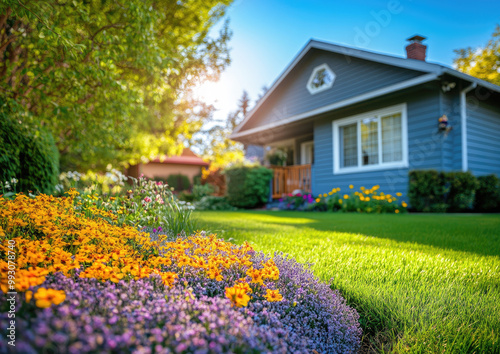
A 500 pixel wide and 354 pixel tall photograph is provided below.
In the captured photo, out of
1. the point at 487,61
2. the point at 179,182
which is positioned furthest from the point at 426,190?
the point at 179,182

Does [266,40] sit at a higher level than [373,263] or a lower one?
higher

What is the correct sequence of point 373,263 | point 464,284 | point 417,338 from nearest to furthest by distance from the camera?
point 417,338 → point 464,284 → point 373,263

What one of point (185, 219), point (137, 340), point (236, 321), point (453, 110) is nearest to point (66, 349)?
point (137, 340)

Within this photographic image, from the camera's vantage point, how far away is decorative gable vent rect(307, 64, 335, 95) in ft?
36.0

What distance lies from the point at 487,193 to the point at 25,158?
32.5 ft

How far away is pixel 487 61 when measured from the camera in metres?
18.4

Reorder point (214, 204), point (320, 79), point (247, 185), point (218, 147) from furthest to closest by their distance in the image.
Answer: point (218, 147)
point (320, 79)
point (214, 204)
point (247, 185)

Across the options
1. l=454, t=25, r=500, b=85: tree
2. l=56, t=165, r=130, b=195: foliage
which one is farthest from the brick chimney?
l=454, t=25, r=500, b=85: tree

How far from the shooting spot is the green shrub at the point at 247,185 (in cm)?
1109

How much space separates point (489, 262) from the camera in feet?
8.95

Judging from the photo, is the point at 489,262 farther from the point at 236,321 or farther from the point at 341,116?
the point at 341,116

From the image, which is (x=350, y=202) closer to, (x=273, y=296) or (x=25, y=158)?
(x=25, y=158)

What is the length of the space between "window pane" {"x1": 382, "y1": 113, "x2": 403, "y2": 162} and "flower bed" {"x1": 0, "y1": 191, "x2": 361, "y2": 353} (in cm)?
785

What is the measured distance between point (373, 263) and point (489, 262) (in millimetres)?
995
